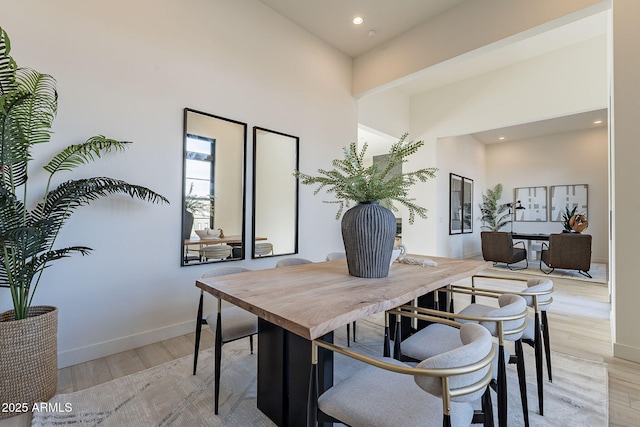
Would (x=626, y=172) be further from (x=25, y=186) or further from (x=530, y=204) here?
(x=530, y=204)

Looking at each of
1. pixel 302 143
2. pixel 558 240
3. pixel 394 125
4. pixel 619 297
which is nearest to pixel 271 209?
pixel 302 143

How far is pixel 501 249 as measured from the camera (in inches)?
239

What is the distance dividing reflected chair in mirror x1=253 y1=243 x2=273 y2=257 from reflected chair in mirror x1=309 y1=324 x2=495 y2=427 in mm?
2321

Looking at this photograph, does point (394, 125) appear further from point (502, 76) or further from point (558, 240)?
point (558, 240)

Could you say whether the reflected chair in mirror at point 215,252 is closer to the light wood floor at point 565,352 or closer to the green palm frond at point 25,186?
the light wood floor at point 565,352

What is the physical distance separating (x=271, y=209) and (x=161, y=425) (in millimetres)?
2253

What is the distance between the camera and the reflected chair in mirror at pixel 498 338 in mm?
1197

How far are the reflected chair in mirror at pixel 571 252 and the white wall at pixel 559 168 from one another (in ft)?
8.64

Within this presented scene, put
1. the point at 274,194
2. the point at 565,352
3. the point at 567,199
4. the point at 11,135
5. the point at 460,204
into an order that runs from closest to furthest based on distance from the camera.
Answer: the point at 11,135 → the point at 565,352 → the point at 274,194 → the point at 460,204 → the point at 567,199

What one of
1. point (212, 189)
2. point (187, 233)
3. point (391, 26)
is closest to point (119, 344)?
point (187, 233)

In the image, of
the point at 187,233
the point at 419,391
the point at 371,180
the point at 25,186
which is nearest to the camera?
→ the point at 419,391

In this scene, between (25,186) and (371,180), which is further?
(25,186)

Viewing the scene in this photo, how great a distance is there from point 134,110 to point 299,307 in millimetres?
2335

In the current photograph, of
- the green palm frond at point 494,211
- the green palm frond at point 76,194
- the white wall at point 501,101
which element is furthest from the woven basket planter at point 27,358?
the green palm frond at point 494,211
